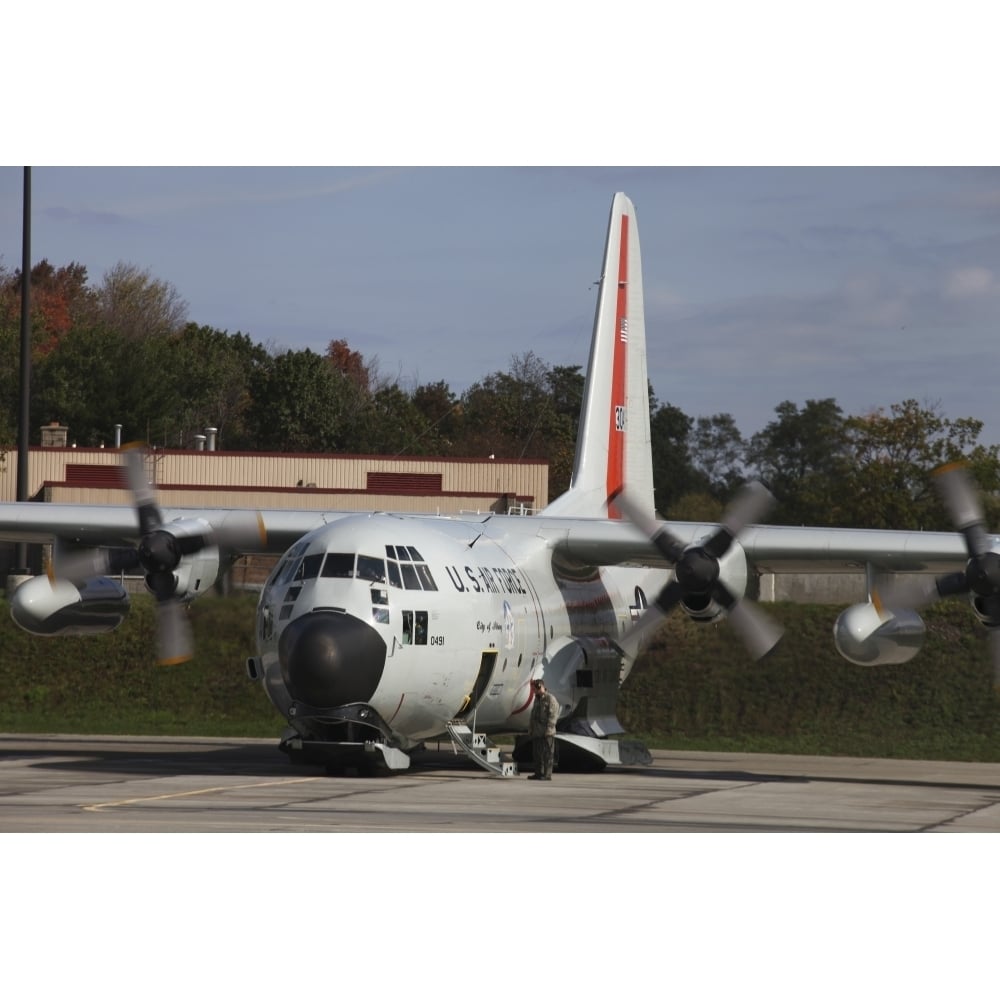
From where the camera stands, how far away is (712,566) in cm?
2200

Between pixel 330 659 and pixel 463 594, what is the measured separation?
2.98 metres

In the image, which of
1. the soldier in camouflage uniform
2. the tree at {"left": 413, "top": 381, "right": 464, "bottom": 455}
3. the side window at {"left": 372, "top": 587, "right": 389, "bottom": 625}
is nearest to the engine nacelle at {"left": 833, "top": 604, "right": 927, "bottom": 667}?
the soldier in camouflage uniform

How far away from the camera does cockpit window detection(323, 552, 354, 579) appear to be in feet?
65.4

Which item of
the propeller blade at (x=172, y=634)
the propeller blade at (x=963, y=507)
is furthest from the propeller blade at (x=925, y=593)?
the propeller blade at (x=172, y=634)

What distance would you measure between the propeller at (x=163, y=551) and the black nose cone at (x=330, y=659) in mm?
3690

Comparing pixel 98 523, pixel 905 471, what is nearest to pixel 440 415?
pixel 905 471

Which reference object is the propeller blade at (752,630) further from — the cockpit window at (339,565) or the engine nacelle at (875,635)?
the cockpit window at (339,565)

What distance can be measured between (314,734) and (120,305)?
61.0m

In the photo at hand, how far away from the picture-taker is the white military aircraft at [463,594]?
1988 cm

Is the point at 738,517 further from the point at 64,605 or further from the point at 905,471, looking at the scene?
the point at 905,471

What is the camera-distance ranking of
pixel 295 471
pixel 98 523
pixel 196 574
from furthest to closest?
pixel 295 471 < pixel 98 523 < pixel 196 574

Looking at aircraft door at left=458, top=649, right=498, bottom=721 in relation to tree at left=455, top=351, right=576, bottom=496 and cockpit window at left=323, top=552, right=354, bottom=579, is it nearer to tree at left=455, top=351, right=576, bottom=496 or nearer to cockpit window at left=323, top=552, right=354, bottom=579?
cockpit window at left=323, top=552, right=354, bottom=579

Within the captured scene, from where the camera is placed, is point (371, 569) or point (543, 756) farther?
point (543, 756)

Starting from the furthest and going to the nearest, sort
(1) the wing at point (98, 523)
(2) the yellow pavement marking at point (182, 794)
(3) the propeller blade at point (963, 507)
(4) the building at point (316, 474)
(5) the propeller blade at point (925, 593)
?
(4) the building at point (316, 474)
(1) the wing at point (98, 523)
(5) the propeller blade at point (925, 593)
(3) the propeller blade at point (963, 507)
(2) the yellow pavement marking at point (182, 794)
